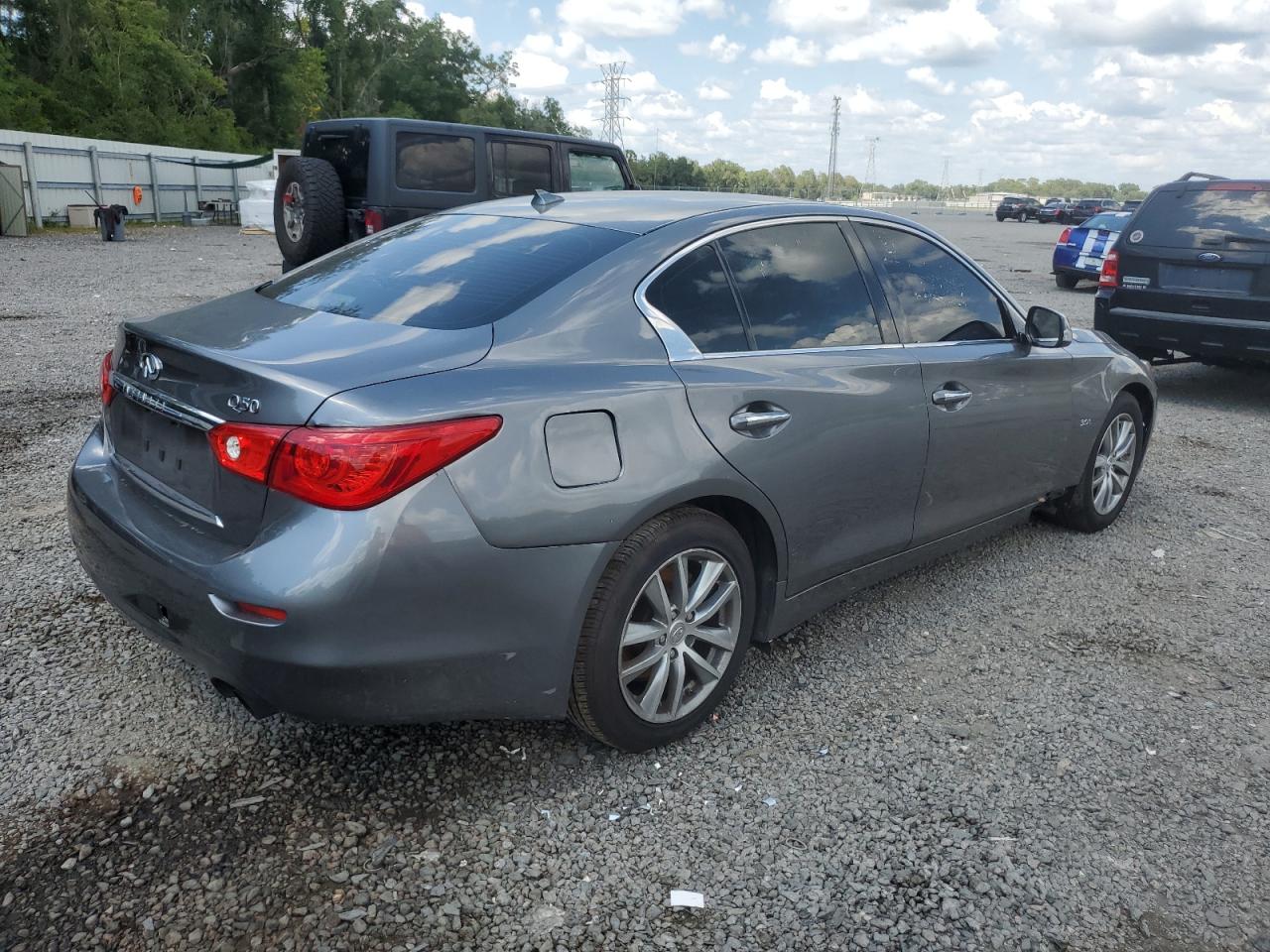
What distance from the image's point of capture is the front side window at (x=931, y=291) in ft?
12.4

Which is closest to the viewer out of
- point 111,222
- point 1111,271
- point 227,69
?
point 1111,271

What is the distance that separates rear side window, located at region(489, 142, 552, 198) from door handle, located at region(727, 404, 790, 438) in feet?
26.0

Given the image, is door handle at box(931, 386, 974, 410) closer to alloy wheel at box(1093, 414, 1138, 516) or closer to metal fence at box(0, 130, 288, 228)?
alloy wheel at box(1093, 414, 1138, 516)

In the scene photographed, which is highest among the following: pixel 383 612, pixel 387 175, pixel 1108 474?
pixel 387 175

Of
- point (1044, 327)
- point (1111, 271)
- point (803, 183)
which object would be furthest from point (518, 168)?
point (803, 183)

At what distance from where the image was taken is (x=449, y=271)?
3.12m

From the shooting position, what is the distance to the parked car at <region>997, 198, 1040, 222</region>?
63750mm

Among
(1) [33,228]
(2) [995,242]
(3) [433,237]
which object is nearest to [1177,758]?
(3) [433,237]

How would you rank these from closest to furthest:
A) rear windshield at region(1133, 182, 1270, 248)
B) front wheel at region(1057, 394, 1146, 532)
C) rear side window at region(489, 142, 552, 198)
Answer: front wheel at region(1057, 394, 1146, 532) < rear windshield at region(1133, 182, 1270, 248) < rear side window at region(489, 142, 552, 198)

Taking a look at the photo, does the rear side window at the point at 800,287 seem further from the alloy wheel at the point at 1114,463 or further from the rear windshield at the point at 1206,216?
the rear windshield at the point at 1206,216

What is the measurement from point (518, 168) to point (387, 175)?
1553mm

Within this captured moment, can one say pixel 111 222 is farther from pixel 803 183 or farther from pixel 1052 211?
pixel 803 183

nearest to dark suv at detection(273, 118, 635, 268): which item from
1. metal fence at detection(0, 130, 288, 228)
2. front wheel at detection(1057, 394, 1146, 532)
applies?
front wheel at detection(1057, 394, 1146, 532)

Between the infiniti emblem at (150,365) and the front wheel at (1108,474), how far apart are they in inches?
156
